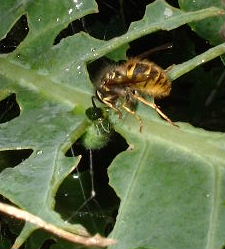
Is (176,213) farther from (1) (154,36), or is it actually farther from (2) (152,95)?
(1) (154,36)

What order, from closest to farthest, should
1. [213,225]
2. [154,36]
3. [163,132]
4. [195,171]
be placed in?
[213,225] < [195,171] < [163,132] < [154,36]

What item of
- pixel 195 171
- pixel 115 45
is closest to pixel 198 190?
pixel 195 171

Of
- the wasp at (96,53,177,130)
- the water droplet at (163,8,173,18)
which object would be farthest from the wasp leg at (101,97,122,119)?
the water droplet at (163,8,173,18)

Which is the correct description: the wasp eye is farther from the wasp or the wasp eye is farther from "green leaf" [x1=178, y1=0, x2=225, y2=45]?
"green leaf" [x1=178, y1=0, x2=225, y2=45]

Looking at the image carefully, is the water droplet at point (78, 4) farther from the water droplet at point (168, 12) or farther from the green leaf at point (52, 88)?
the water droplet at point (168, 12)

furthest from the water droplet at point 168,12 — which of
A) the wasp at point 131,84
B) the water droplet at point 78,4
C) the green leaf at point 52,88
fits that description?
the water droplet at point 78,4

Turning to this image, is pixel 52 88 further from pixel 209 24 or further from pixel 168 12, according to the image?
pixel 209 24
